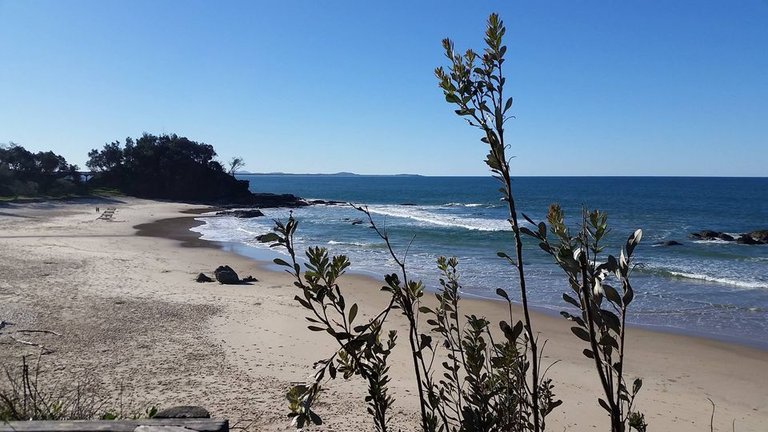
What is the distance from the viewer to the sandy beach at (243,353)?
6578 mm

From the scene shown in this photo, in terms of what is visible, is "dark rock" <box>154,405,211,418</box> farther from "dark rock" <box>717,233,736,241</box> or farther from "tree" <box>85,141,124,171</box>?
"tree" <box>85,141,124,171</box>

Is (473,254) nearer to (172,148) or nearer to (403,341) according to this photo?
(403,341)

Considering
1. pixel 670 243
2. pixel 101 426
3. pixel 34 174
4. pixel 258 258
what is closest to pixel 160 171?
pixel 34 174

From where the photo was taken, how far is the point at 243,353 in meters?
8.48

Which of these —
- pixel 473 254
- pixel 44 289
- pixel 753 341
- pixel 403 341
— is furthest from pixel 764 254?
pixel 44 289

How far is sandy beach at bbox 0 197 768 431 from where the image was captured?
6578mm

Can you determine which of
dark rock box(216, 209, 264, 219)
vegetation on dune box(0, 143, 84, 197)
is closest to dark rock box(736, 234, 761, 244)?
dark rock box(216, 209, 264, 219)

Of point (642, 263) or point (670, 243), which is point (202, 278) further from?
point (670, 243)

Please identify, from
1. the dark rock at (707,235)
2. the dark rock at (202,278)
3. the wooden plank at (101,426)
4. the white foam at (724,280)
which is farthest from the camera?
the dark rock at (707,235)

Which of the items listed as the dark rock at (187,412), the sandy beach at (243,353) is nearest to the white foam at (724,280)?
the sandy beach at (243,353)

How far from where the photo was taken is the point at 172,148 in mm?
59000

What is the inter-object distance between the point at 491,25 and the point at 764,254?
27762mm

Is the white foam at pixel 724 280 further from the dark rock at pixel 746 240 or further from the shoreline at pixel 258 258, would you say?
the dark rock at pixel 746 240

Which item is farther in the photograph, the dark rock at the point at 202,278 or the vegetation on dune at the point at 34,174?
the vegetation on dune at the point at 34,174
